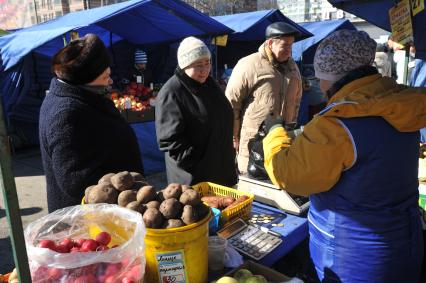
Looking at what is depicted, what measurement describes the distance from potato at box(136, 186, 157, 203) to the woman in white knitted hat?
114cm

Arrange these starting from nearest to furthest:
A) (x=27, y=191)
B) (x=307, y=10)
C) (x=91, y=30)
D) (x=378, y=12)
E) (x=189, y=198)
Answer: (x=189, y=198) → (x=378, y=12) → (x=27, y=191) → (x=91, y=30) → (x=307, y=10)

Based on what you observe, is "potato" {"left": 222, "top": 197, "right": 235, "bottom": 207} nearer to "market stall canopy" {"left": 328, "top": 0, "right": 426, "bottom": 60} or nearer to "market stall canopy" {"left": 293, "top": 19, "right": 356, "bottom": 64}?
"market stall canopy" {"left": 328, "top": 0, "right": 426, "bottom": 60}

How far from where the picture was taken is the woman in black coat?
1.79 meters

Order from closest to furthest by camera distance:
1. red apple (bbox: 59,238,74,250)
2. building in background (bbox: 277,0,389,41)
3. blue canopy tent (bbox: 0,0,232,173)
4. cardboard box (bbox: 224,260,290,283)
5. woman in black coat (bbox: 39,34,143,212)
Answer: red apple (bbox: 59,238,74,250) < cardboard box (bbox: 224,260,290,283) < woman in black coat (bbox: 39,34,143,212) < blue canopy tent (bbox: 0,0,232,173) < building in background (bbox: 277,0,389,41)

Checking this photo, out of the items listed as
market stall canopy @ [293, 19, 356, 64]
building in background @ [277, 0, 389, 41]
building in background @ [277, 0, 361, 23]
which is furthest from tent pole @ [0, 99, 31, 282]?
building in background @ [277, 0, 361, 23]

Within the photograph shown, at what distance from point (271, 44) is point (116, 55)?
225 inches

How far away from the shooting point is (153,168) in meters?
6.11

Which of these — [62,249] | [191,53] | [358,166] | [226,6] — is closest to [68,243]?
[62,249]

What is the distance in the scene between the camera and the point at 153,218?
50.9 inches

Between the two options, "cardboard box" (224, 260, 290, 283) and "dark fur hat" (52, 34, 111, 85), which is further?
"dark fur hat" (52, 34, 111, 85)

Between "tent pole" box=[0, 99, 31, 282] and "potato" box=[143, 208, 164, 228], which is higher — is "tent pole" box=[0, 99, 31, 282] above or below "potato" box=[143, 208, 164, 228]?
above

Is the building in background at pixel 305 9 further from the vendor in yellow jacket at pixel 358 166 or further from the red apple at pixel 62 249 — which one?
the red apple at pixel 62 249

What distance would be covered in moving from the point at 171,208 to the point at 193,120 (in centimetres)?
135

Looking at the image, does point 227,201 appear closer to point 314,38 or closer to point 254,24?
point 254,24
